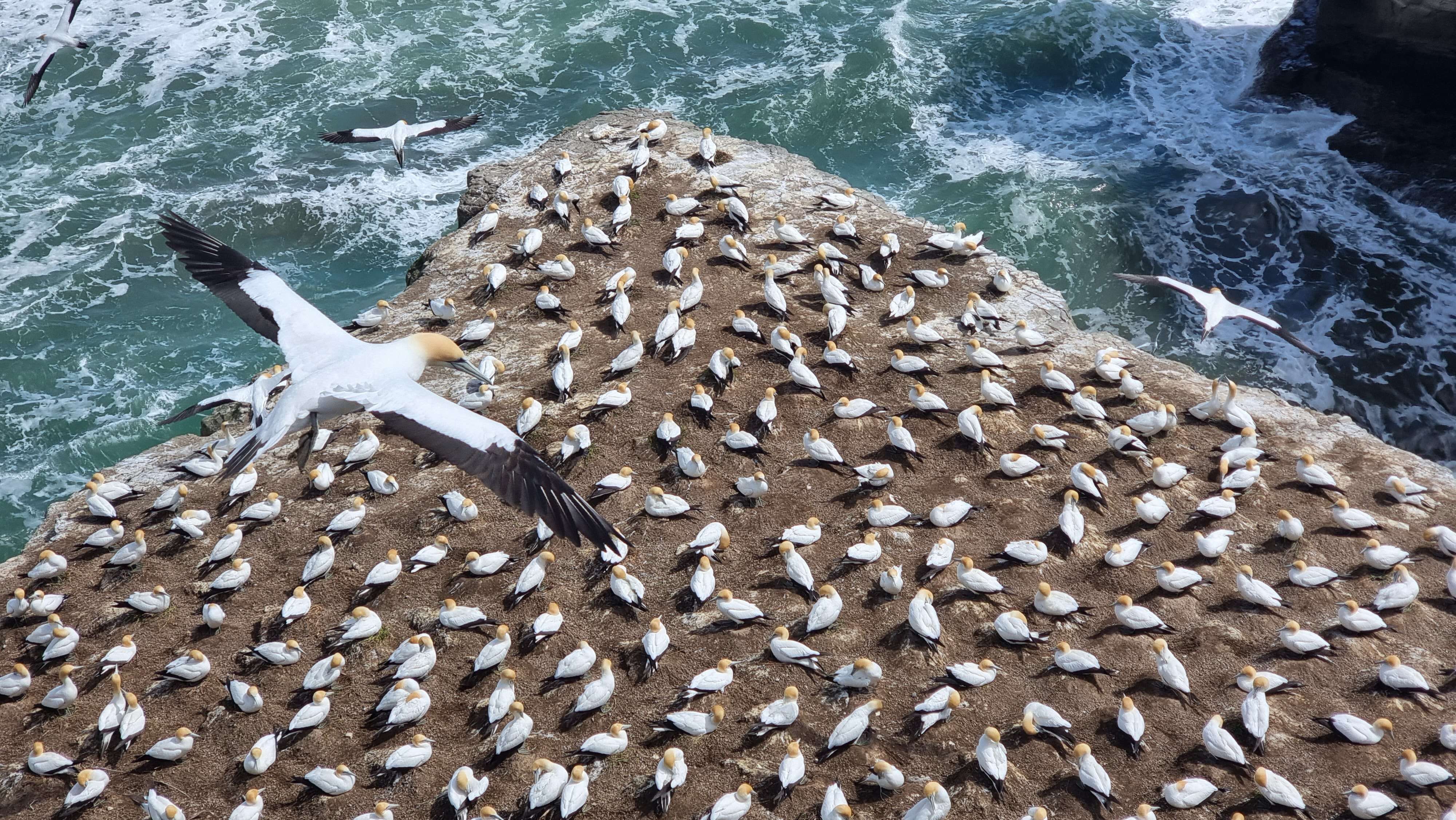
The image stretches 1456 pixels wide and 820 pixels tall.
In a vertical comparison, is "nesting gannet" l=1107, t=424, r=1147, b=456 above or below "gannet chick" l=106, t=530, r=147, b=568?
above

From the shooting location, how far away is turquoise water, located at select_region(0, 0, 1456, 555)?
69.8ft

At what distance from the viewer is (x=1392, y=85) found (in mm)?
26906

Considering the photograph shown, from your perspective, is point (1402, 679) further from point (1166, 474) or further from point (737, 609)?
point (737, 609)

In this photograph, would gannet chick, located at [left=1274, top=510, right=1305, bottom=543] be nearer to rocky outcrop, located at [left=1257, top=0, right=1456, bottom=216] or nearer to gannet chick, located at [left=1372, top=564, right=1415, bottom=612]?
gannet chick, located at [left=1372, top=564, right=1415, bottom=612]

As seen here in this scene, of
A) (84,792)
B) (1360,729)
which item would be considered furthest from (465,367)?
(1360,729)

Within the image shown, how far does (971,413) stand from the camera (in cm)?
1356

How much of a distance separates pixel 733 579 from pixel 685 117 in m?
18.7

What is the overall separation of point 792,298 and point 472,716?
7.99 metres

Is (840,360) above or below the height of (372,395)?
below

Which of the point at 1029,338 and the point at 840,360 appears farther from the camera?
the point at 1029,338

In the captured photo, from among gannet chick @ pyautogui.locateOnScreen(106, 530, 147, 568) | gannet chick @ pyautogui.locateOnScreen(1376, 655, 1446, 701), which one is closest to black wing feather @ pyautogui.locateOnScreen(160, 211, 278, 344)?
gannet chick @ pyautogui.locateOnScreen(106, 530, 147, 568)

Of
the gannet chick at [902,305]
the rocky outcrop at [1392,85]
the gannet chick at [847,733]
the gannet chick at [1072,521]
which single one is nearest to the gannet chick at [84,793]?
the gannet chick at [847,733]

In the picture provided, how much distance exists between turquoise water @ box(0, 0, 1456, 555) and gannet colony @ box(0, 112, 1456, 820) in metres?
6.92

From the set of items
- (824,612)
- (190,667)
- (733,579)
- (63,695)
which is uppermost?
(824,612)
